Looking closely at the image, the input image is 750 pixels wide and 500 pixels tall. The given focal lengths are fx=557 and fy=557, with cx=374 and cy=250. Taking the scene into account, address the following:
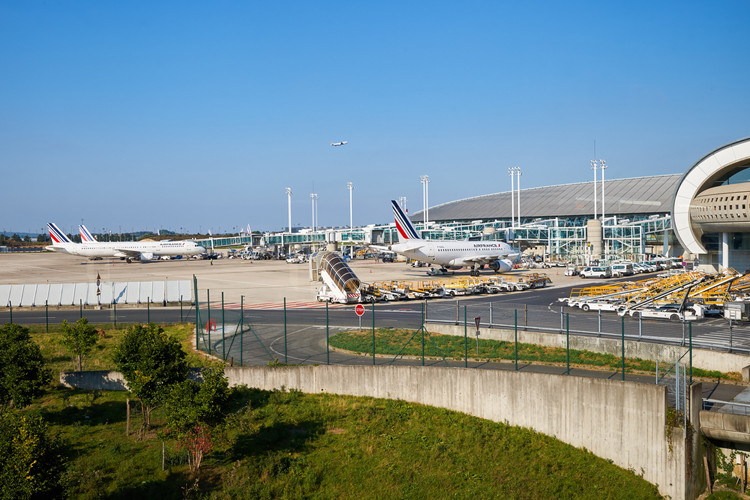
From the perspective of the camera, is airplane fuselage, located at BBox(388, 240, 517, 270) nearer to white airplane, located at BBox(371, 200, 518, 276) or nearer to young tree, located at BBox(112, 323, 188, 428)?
white airplane, located at BBox(371, 200, 518, 276)

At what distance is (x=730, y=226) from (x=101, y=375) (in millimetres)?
50723

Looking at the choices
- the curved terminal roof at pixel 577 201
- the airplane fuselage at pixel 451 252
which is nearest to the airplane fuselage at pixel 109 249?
the airplane fuselage at pixel 451 252

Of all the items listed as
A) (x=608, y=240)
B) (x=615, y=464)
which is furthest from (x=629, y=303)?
(x=608, y=240)

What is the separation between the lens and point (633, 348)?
78.9 ft

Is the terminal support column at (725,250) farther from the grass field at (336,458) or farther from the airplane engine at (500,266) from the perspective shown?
the grass field at (336,458)

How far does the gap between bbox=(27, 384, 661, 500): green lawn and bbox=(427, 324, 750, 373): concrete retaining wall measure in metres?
7.71

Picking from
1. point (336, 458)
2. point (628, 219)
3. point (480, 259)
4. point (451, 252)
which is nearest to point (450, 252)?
point (451, 252)

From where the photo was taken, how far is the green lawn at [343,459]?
15742 millimetres

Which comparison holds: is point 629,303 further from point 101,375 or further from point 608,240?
point 608,240

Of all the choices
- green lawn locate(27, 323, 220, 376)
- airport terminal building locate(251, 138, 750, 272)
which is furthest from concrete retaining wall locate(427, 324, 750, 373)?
airport terminal building locate(251, 138, 750, 272)

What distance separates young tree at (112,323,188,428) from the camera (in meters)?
17.8

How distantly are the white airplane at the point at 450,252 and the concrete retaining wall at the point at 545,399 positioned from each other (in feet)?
146

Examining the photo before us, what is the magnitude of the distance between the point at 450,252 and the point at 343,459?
51885 mm

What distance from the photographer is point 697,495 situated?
16.0 meters
